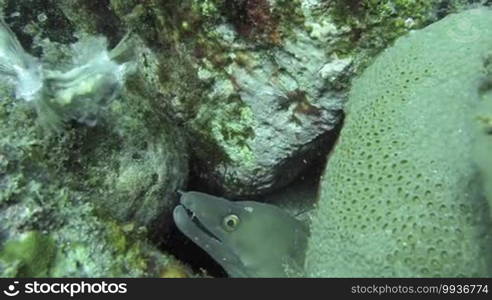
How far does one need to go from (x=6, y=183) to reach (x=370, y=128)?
1.59m

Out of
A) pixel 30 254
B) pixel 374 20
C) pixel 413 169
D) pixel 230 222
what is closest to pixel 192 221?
pixel 230 222

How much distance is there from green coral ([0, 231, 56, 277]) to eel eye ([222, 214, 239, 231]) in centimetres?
81

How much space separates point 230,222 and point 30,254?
93 cm

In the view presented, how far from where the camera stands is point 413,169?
7.14 ft

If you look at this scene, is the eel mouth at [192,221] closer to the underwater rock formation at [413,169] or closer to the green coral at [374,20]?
the underwater rock formation at [413,169]

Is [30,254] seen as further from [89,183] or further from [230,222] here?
[230,222]

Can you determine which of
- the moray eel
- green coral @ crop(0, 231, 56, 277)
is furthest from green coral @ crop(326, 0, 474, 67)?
green coral @ crop(0, 231, 56, 277)

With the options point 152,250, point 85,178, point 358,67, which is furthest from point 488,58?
point 85,178

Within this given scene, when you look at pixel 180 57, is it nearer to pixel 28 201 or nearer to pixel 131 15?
pixel 131 15

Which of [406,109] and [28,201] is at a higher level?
[28,201]

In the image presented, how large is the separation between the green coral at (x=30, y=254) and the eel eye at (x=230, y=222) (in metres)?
0.81

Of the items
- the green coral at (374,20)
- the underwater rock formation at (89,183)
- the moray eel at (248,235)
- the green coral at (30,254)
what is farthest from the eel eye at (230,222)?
the green coral at (374,20)

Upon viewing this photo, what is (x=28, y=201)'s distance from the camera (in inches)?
87.9

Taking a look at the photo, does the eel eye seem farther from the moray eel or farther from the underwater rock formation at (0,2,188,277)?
the underwater rock formation at (0,2,188,277)
